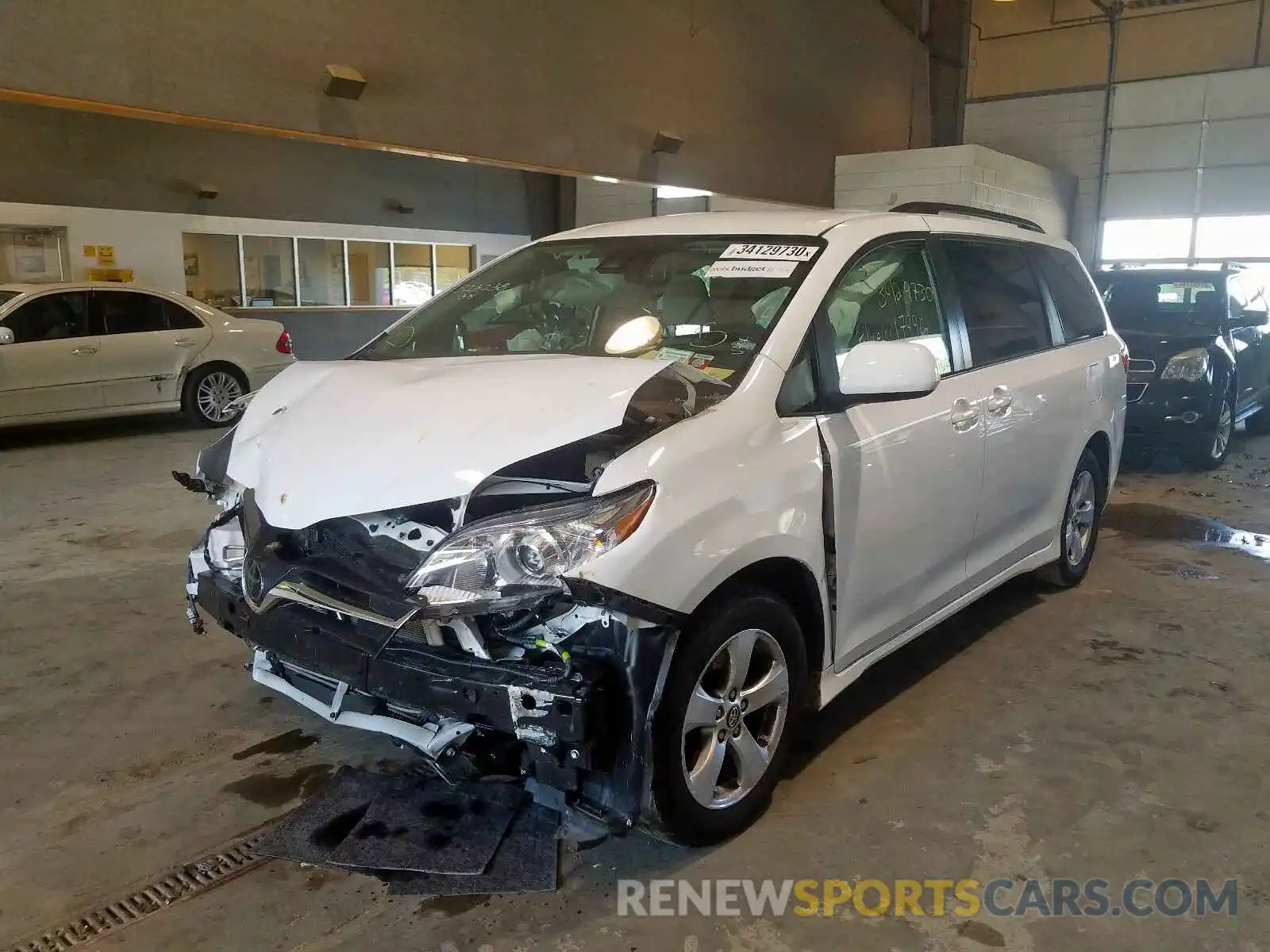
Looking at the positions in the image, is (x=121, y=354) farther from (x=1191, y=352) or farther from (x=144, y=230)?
(x=1191, y=352)

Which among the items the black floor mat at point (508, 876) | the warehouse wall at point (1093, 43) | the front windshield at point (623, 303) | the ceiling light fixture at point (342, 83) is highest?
the warehouse wall at point (1093, 43)

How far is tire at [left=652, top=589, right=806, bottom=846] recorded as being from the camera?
2238mm

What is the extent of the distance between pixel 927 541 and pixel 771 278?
99 cm

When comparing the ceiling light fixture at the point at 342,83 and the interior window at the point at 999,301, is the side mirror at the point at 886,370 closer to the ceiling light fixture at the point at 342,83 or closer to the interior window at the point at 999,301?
the interior window at the point at 999,301

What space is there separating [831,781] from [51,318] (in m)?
8.37

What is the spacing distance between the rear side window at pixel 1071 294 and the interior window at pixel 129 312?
8049mm

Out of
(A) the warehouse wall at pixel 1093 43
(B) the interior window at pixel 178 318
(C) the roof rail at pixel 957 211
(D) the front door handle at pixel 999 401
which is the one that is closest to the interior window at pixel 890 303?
(D) the front door handle at pixel 999 401

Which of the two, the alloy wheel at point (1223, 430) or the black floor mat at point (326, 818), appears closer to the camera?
the black floor mat at point (326, 818)

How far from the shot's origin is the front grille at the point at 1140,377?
24.0ft

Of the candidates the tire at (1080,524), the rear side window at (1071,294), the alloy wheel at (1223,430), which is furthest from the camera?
the alloy wheel at (1223,430)

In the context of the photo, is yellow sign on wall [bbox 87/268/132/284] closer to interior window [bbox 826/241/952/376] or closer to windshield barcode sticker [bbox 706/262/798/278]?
windshield barcode sticker [bbox 706/262/798/278]

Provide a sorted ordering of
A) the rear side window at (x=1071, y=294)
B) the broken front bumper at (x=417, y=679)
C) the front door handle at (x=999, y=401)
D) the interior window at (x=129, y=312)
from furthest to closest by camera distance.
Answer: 1. the interior window at (x=129, y=312)
2. the rear side window at (x=1071, y=294)
3. the front door handle at (x=999, y=401)
4. the broken front bumper at (x=417, y=679)

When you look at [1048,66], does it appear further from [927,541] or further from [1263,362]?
[927,541]

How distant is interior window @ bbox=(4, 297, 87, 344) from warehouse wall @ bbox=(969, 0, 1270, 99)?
1300 centimetres
